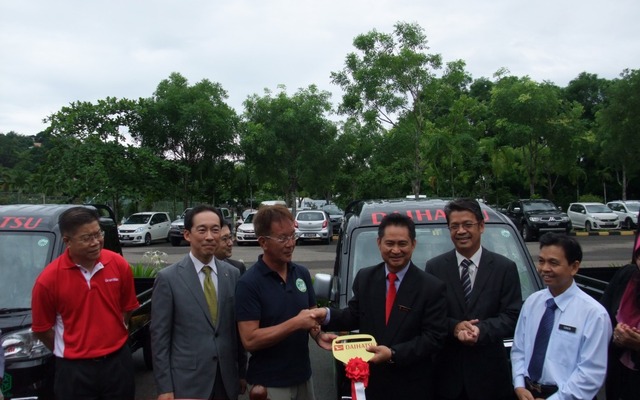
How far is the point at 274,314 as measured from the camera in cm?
310

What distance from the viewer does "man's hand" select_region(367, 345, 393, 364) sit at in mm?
2869

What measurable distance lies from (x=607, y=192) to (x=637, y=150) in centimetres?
1561

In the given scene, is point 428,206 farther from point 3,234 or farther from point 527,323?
point 3,234

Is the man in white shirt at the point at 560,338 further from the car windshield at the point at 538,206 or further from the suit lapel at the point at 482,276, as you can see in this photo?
the car windshield at the point at 538,206

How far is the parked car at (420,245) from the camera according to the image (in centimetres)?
475

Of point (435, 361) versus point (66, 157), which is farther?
point (66, 157)

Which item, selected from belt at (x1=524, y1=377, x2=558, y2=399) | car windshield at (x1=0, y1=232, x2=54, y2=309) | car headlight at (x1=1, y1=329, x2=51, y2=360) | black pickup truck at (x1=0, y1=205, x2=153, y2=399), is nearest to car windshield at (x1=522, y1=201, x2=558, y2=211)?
black pickup truck at (x1=0, y1=205, x2=153, y2=399)

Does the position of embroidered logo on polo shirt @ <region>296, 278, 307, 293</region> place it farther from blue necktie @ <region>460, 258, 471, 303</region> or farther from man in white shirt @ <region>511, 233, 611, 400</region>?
man in white shirt @ <region>511, 233, 611, 400</region>

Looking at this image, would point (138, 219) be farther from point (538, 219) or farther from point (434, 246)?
point (434, 246)

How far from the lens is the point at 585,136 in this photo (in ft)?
92.4

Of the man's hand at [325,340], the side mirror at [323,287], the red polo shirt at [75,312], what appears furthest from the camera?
the side mirror at [323,287]

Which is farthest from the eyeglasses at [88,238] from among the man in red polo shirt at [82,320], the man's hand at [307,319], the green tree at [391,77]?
the green tree at [391,77]

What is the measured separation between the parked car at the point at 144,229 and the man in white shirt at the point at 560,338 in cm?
2354

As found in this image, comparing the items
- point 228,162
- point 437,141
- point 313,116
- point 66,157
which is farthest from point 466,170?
point 66,157
